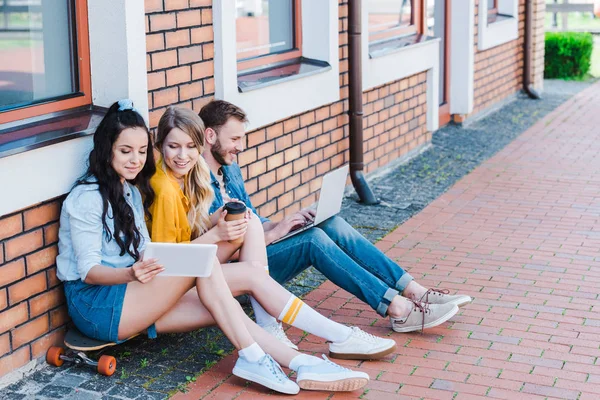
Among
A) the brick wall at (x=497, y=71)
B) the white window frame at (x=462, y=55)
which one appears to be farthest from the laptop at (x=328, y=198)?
the brick wall at (x=497, y=71)

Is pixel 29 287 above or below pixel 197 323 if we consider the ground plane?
above

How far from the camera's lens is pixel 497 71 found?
11.5 meters

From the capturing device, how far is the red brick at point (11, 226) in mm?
3779

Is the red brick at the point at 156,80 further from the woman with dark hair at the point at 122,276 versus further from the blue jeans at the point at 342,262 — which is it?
the blue jeans at the point at 342,262

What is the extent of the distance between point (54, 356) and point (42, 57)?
4.27ft

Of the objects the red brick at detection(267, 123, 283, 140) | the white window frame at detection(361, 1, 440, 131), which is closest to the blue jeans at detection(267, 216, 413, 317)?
the red brick at detection(267, 123, 283, 140)

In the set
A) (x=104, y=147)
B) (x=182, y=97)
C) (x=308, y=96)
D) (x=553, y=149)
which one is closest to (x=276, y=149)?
(x=308, y=96)

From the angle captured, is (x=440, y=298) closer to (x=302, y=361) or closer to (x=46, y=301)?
(x=302, y=361)

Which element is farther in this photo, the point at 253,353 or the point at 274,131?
Answer: the point at 274,131

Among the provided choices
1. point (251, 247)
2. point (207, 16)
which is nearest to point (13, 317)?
point (251, 247)

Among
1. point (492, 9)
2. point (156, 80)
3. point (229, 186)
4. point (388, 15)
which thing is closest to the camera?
point (229, 186)

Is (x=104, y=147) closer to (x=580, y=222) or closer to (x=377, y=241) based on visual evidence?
(x=377, y=241)

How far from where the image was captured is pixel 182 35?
16.4ft

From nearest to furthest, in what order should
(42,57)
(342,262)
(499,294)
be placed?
(42,57)
(342,262)
(499,294)
